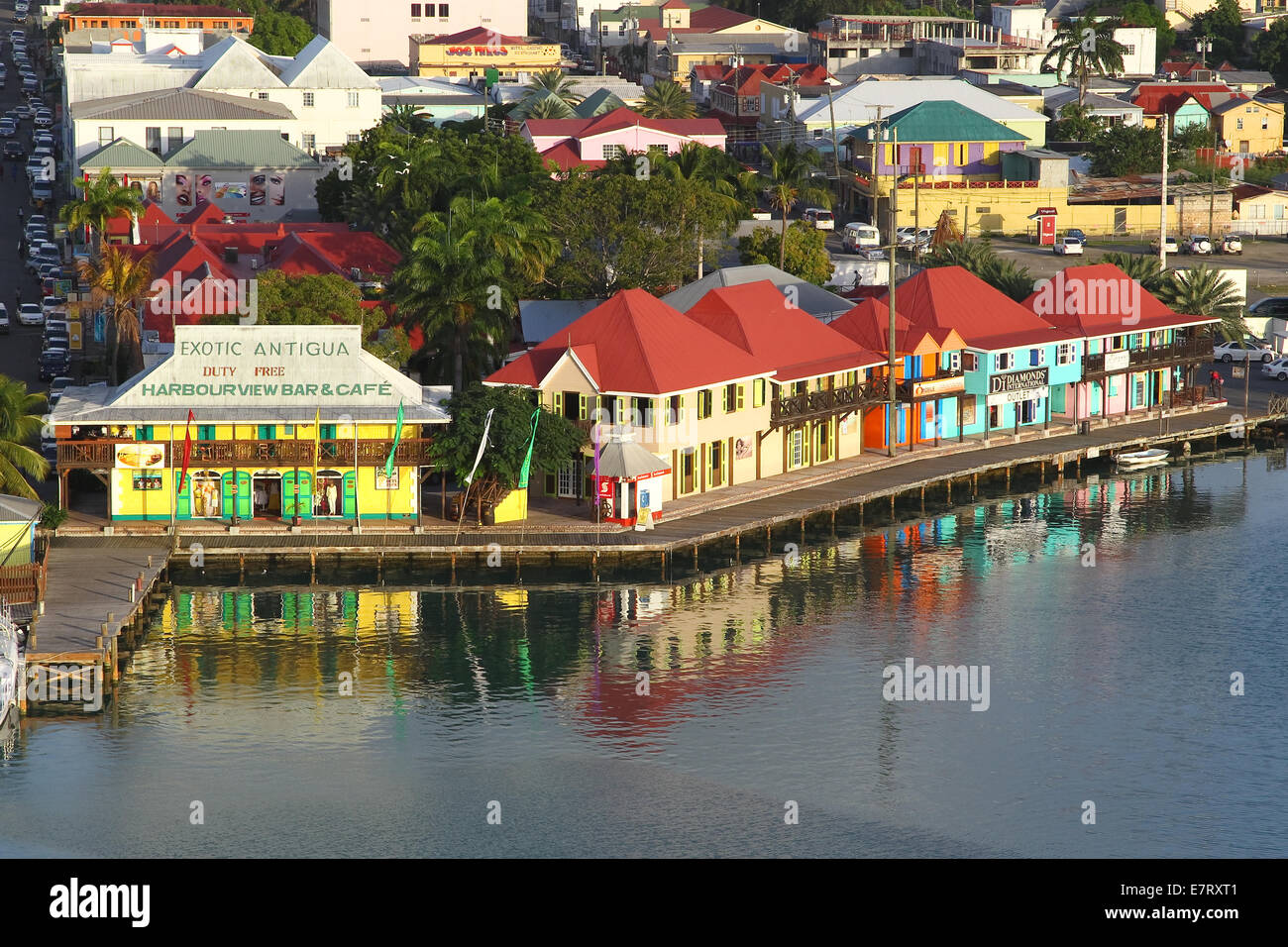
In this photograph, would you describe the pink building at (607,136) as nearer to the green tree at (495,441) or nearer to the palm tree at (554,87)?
the palm tree at (554,87)

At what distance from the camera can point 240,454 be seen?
85.9 m

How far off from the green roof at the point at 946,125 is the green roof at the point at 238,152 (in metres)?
43.0

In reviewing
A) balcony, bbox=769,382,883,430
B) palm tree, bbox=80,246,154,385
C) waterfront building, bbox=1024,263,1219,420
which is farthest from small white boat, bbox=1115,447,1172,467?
palm tree, bbox=80,246,154,385

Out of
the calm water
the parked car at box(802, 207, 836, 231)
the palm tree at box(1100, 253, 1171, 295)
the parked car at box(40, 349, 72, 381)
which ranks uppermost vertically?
the parked car at box(802, 207, 836, 231)

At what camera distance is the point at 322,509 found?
287 ft

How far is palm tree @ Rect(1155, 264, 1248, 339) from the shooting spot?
11581cm

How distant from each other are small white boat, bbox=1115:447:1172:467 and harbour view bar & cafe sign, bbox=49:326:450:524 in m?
36.1

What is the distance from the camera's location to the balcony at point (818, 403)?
311 feet

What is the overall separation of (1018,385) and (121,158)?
71.9 meters

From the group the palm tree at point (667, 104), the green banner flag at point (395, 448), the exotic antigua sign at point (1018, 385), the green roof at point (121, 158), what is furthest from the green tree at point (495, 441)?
the palm tree at point (667, 104)

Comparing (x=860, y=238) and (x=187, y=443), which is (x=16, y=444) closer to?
(x=187, y=443)

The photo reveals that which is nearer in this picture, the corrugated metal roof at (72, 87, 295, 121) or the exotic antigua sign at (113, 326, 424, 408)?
the exotic antigua sign at (113, 326, 424, 408)

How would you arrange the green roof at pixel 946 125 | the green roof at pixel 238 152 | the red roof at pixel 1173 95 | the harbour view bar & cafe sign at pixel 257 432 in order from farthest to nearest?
the red roof at pixel 1173 95 → the green roof at pixel 946 125 → the green roof at pixel 238 152 → the harbour view bar & cafe sign at pixel 257 432

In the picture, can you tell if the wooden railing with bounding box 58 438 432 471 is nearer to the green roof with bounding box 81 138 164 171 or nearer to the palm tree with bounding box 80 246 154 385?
the palm tree with bounding box 80 246 154 385
